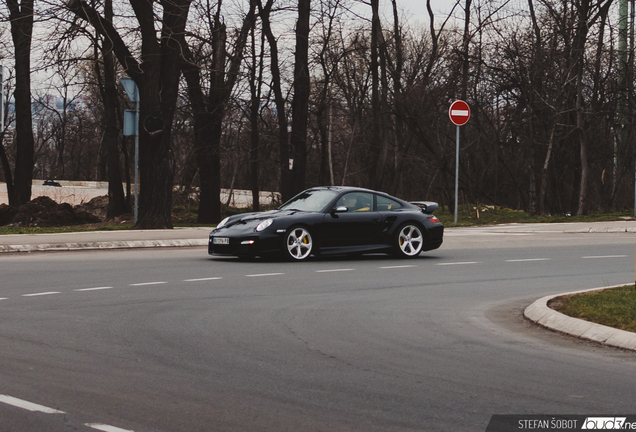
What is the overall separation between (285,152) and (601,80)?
42.4 feet

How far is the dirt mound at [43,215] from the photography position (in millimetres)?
29984

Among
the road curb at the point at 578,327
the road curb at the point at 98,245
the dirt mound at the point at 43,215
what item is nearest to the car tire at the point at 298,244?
the road curb at the point at 98,245

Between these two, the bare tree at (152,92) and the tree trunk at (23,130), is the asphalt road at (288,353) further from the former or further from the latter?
the tree trunk at (23,130)

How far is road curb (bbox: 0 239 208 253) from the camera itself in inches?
727

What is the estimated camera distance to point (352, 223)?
669 inches

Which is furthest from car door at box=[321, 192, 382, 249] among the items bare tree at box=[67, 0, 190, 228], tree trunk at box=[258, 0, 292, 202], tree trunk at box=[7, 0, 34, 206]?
tree trunk at box=[7, 0, 34, 206]

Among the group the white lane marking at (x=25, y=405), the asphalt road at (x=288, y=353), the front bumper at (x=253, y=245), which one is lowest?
the white lane marking at (x=25, y=405)

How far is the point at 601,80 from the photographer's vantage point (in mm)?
36156

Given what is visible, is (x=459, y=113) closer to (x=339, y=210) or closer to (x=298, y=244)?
(x=339, y=210)

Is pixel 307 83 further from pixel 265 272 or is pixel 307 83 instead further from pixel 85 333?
pixel 85 333

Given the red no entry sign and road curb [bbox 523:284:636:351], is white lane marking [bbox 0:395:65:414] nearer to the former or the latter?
road curb [bbox 523:284:636:351]

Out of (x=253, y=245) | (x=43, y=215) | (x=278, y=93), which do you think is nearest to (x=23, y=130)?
(x=43, y=215)

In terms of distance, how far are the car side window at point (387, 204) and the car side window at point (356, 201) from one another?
7.6 inches

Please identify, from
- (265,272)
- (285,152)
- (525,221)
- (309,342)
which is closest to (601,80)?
(525,221)
